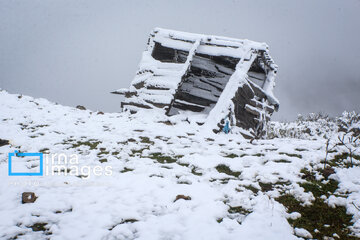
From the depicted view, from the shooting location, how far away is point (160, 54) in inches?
357

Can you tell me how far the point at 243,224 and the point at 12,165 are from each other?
304 cm

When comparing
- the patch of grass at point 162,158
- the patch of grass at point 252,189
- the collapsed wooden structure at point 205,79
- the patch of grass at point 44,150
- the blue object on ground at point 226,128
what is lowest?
the patch of grass at point 252,189

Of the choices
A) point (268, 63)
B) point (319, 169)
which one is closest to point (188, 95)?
point (268, 63)

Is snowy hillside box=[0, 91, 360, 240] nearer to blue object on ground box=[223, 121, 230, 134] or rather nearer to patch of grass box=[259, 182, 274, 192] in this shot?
patch of grass box=[259, 182, 274, 192]

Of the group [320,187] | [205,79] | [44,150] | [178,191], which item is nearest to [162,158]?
[178,191]

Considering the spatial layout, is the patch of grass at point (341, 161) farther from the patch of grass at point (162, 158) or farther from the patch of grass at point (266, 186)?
the patch of grass at point (162, 158)

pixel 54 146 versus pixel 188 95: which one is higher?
pixel 188 95

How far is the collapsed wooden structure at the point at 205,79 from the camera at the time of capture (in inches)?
280

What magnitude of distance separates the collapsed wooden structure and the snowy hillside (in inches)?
110

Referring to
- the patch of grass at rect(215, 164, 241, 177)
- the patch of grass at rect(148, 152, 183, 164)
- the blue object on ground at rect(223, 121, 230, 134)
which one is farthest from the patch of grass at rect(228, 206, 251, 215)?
the blue object on ground at rect(223, 121, 230, 134)

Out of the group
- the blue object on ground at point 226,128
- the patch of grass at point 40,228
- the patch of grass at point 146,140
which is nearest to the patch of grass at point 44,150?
the patch of grass at point 146,140

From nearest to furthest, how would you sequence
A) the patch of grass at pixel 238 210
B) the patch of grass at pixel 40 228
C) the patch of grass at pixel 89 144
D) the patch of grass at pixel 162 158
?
the patch of grass at pixel 40 228, the patch of grass at pixel 238 210, the patch of grass at pixel 162 158, the patch of grass at pixel 89 144

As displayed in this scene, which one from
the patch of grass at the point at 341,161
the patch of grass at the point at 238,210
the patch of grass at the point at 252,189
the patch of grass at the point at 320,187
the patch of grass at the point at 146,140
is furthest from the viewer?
the patch of grass at the point at 146,140

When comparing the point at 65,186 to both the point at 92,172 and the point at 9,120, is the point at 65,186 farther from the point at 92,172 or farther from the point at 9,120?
the point at 9,120
